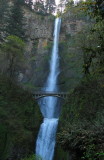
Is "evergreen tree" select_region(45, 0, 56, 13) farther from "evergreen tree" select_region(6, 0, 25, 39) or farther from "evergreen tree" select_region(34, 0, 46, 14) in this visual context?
"evergreen tree" select_region(6, 0, 25, 39)

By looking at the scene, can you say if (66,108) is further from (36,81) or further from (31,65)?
(31,65)

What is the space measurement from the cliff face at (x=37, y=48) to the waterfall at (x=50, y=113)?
4.50ft

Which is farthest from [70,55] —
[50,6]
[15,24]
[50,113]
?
[50,6]

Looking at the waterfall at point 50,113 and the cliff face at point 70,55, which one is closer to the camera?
the waterfall at point 50,113

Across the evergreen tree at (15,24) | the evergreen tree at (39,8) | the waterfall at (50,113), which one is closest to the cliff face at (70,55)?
the waterfall at (50,113)

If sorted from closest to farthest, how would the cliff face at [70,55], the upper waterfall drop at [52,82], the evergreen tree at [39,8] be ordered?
the upper waterfall drop at [52,82], the cliff face at [70,55], the evergreen tree at [39,8]

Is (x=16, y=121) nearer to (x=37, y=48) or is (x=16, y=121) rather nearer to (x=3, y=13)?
(x=37, y=48)

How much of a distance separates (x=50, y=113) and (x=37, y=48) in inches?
869

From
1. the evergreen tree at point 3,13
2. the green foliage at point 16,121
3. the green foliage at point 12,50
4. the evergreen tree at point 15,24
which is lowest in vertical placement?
the green foliage at point 16,121

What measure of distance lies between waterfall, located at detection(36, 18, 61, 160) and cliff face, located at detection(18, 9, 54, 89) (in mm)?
1372

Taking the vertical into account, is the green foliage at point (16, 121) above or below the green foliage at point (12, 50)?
below

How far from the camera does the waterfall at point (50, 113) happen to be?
2520 centimetres

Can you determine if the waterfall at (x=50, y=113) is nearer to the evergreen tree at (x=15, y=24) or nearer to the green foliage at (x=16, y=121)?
the green foliage at (x=16, y=121)

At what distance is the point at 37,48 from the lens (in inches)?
2084
